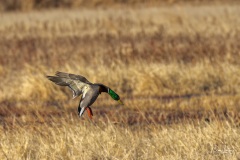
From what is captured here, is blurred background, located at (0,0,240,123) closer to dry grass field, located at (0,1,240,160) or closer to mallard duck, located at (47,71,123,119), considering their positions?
dry grass field, located at (0,1,240,160)

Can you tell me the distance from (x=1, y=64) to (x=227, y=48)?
4.37 m

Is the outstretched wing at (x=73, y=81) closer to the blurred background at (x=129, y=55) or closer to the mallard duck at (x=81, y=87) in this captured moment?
the mallard duck at (x=81, y=87)

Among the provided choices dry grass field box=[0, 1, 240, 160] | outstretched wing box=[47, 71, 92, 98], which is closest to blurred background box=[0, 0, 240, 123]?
dry grass field box=[0, 1, 240, 160]

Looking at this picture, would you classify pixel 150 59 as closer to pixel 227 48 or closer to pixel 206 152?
pixel 227 48

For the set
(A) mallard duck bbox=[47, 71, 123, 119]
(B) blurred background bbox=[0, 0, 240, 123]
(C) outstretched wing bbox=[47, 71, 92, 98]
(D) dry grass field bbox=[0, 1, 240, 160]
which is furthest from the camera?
(B) blurred background bbox=[0, 0, 240, 123]

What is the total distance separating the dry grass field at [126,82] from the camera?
8.47 metres

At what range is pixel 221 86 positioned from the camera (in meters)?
13.5

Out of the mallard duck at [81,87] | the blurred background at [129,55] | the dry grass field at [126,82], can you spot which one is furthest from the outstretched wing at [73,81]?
the blurred background at [129,55]

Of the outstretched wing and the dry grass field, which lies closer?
the outstretched wing

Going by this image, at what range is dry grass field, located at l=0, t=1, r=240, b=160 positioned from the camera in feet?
27.8

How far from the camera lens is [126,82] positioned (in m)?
13.8

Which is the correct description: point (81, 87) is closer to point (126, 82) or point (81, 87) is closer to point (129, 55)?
point (126, 82)

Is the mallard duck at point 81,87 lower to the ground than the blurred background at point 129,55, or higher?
higher

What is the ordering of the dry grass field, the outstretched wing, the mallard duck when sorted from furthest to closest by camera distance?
the dry grass field
the outstretched wing
the mallard duck
